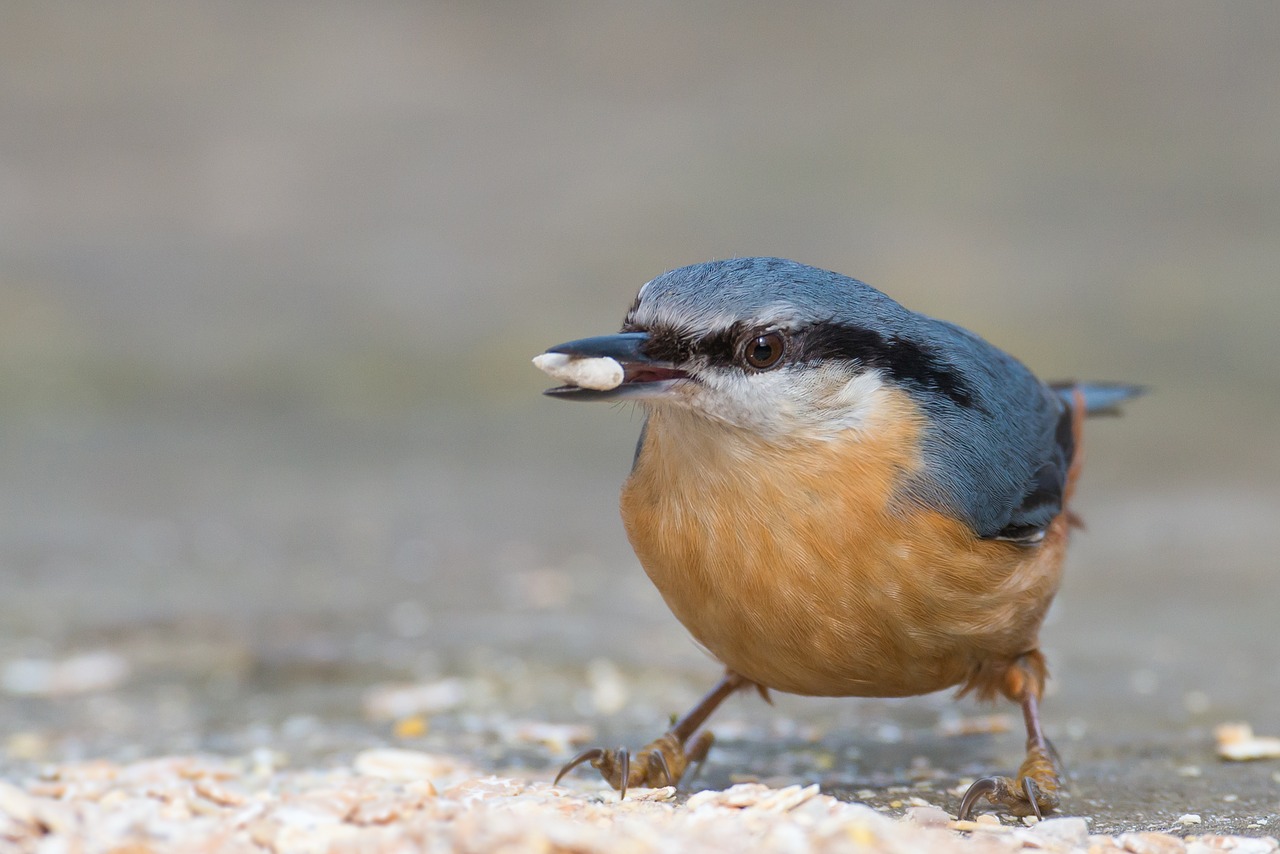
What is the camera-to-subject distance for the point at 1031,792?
3.21 meters

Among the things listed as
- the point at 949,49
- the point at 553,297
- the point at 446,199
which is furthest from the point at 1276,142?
the point at 446,199

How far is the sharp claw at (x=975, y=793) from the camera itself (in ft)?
10.2

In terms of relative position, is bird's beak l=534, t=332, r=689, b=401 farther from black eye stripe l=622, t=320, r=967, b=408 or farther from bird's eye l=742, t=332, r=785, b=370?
bird's eye l=742, t=332, r=785, b=370

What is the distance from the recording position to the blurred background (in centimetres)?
530

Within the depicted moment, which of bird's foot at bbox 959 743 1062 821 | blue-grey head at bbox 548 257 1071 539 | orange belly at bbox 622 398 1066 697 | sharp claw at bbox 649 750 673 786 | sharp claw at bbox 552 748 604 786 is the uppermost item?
blue-grey head at bbox 548 257 1071 539

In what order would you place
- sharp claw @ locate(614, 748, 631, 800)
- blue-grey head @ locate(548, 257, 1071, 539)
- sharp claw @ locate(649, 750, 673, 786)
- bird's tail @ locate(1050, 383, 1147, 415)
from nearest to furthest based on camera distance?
blue-grey head @ locate(548, 257, 1071, 539) → sharp claw @ locate(614, 748, 631, 800) → sharp claw @ locate(649, 750, 673, 786) → bird's tail @ locate(1050, 383, 1147, 415)

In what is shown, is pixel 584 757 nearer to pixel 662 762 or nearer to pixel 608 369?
pixel 662 762

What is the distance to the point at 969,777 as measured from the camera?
363cm

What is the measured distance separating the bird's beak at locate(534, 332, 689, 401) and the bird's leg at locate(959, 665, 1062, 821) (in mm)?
1152

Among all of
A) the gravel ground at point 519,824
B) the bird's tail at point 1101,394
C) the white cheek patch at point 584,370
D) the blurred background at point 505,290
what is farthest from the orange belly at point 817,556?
the bird's tail at point 1101,394

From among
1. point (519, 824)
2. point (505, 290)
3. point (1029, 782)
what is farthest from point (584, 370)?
point (505, 290)

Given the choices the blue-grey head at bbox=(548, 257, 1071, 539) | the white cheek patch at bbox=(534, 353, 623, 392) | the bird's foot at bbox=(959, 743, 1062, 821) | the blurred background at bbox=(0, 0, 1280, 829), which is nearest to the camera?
the white cheek patch at bbox=(534, 353, 623, 392)

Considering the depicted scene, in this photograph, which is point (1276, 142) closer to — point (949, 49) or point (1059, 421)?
point (949, 49)

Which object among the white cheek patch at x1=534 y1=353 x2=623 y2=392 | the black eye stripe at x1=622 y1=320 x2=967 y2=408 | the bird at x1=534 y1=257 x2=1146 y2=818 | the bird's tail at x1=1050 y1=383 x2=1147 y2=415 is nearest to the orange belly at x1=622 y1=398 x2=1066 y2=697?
the bird at x1=534 y1=257 x2=1146 y2=818
